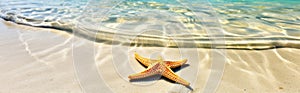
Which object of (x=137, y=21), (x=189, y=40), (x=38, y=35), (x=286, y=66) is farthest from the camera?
(x=137, y=21)

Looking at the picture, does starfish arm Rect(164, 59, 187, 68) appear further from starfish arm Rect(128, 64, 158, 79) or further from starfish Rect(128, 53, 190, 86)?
starfish arm Rect(128, 64, 158, 79)

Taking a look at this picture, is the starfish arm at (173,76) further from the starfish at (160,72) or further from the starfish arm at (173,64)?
the starfish arm at (173,64)

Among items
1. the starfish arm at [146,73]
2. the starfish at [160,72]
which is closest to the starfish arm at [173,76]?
the starfish at [160,72]

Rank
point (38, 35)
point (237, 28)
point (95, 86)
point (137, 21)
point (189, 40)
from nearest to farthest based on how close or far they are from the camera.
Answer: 1. point (95, 86)
2. point (189, 40)
3. point (38, 35)
4. point (237, 28)
5. point (137, 21)

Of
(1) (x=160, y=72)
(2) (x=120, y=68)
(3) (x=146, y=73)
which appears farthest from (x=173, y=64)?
(2) (x=120, y=68)

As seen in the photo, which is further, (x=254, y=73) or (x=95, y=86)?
(x=254, y=73)

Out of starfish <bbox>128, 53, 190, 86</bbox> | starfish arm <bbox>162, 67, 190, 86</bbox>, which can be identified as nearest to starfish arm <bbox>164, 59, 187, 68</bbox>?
starfish <bbox>128, 53, 190, 86</bbox>

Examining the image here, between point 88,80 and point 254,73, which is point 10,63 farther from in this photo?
point 254,73

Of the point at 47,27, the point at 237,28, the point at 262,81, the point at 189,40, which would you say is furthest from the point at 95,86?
the point at 237,28

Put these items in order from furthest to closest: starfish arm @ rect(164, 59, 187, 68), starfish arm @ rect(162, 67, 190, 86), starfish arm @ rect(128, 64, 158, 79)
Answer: starfish arm @ rect(164, 59, 187, 68)
starfish arm @ rect(128, 64, 158, 79)
starfish arm @ rect(162, 67, 190, 86)
